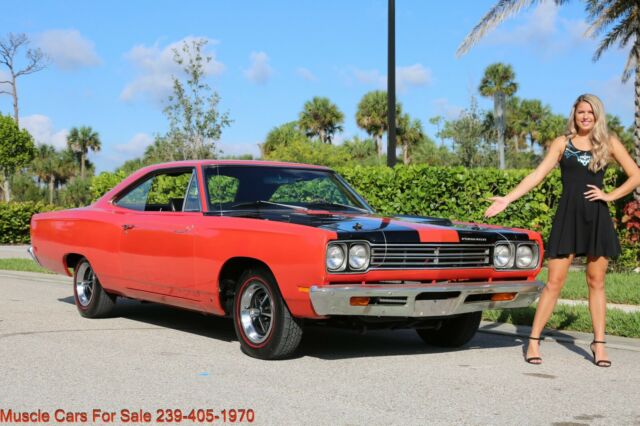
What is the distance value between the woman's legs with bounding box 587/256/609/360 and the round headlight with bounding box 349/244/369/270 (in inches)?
69.0

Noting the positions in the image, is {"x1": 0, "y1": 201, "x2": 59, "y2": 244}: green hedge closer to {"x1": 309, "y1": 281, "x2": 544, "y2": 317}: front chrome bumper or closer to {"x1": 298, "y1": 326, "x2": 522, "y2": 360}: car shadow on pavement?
{"x1": 298, "y1": 326, "x2": 522, "y2": 360}: car shadow on pavement

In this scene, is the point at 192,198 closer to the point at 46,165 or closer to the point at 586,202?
the point at 586,202

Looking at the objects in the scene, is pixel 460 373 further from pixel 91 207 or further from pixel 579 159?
pixel 91 207

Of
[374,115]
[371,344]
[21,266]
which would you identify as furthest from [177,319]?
[374,115]

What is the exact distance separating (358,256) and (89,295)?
13.4 feet

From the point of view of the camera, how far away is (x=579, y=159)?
6.50 m

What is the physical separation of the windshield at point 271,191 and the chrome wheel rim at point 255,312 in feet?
2.93

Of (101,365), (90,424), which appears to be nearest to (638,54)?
(101,365)

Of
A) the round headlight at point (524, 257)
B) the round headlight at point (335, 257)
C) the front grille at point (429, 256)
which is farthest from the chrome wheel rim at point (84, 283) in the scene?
the round headlight at point (524, 257)

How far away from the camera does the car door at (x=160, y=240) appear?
7285 millimetres

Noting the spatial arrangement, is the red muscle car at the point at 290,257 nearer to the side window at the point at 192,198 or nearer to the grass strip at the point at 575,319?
the side window at the point at 192,198

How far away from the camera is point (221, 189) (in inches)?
295

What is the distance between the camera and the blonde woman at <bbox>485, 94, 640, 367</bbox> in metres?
6.43

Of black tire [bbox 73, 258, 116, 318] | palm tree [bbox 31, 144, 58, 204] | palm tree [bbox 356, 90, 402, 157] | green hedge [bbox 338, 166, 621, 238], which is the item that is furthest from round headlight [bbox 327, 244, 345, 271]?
palm tree [bbox 31, 144, 58, 204]
